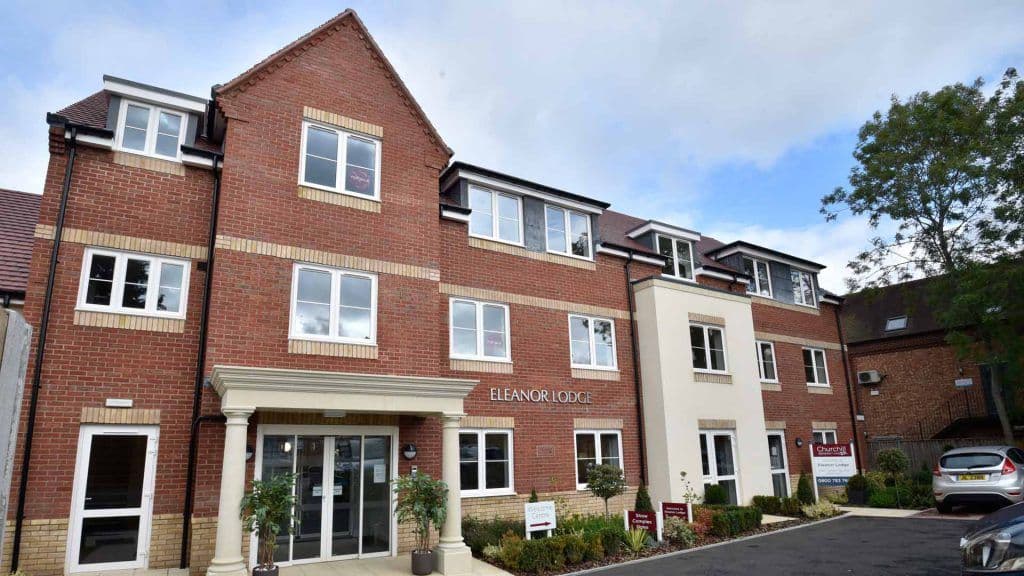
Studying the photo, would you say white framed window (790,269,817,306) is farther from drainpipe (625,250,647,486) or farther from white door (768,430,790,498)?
drainpipe (625,250,647,486)

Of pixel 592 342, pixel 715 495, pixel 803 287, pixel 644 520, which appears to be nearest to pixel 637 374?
pixel 592 342

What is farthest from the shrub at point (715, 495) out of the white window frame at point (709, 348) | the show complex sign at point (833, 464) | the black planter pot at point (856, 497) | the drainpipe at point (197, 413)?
the drainpipe at point (197, 413)

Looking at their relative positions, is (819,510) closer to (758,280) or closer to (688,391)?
(688,391)

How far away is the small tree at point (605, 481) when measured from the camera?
13500mm

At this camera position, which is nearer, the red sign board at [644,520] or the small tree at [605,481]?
the red sign board at [644,520]

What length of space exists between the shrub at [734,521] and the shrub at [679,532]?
0.85m

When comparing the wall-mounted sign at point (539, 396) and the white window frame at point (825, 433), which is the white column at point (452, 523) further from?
the white window frame at point (825, 433)

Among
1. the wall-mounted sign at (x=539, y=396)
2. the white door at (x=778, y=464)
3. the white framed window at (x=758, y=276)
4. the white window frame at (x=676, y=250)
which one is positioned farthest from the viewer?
the white framed window at (x=758, y=276)

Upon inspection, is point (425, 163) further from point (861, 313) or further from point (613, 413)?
point (861, 313)

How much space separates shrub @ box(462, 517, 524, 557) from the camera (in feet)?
38.8

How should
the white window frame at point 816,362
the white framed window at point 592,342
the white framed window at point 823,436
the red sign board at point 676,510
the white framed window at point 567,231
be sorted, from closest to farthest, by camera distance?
the red sign board at point 676,510
the white framed window at point 592,342
the white framed window at point 567,231
the white framed window at point 823,436
the white window frame at point 816,362

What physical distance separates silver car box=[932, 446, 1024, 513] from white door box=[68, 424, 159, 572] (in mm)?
17034

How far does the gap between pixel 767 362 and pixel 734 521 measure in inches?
317

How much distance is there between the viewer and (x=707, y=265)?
1986 centimetres
